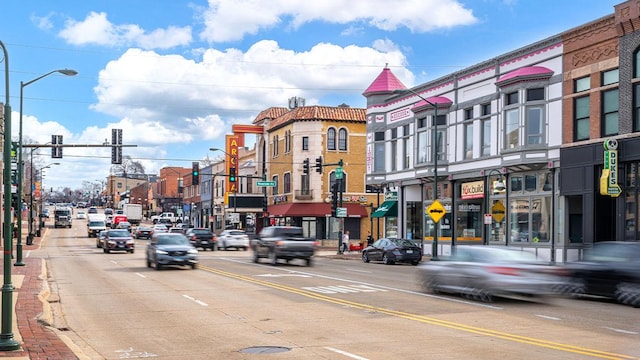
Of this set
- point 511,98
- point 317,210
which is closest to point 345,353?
point 511,98

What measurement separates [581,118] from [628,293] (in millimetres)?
16304

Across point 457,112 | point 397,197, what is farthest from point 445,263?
point 397,197

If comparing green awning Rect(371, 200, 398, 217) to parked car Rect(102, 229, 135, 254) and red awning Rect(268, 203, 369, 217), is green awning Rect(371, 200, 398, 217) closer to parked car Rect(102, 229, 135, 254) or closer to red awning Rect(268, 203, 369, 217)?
red awning Rect(268, 203, 369, 217)

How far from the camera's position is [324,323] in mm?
14172

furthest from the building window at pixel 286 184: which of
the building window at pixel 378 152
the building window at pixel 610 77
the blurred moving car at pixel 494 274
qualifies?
the blurred moving car at pixel 494 274

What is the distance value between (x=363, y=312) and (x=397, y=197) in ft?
106

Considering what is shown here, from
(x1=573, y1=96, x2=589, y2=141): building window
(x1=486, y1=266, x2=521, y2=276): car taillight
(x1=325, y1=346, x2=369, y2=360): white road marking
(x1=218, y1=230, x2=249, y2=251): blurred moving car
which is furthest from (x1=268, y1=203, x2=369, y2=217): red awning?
(x1=325, y1=346, x2=369, y2=360): white road marking

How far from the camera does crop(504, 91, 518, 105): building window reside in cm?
3522

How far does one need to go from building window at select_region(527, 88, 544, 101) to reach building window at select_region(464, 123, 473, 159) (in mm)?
5534

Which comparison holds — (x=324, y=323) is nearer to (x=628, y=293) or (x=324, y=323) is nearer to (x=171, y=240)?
(x=628, y=293)

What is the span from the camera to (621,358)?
10.1m

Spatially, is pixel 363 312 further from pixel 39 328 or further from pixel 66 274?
pixel 66 274

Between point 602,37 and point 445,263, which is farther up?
point 602,37

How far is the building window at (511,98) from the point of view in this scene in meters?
35.2
